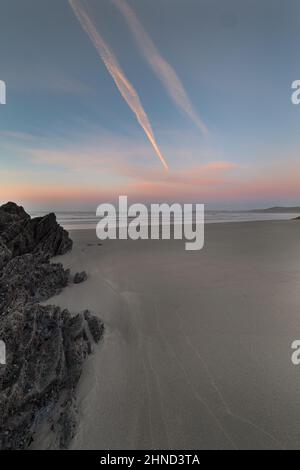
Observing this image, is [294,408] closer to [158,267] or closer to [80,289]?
[80,289]

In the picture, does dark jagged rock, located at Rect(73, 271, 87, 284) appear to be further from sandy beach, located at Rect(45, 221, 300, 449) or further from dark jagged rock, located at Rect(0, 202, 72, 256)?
dark jagged rock, located at Rect(0, 202, 72, 256)

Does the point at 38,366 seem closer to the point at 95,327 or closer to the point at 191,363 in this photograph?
the point at 95,327

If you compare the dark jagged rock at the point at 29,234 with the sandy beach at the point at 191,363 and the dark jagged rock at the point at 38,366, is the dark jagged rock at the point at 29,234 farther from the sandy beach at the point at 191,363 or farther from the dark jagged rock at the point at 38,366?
the dark jagged rock at the point at 38,366

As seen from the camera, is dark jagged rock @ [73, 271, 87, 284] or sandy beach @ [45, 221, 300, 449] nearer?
sandy beach @ [45, 221, 300, 449]

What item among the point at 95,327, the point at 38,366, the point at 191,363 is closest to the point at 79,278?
the point at 95,327

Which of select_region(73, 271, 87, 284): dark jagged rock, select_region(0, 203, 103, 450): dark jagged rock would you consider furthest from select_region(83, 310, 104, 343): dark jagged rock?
select_region(73, 271, 87, 284): dark jagged rock

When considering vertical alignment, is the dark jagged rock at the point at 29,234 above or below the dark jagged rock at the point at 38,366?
above

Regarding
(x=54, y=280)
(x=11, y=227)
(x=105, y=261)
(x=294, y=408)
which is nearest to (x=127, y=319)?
(x=54, y=280)

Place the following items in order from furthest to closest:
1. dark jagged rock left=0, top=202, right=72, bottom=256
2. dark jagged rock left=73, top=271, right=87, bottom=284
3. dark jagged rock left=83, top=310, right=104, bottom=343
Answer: dark jagged rock left=0, top=202, right=72, bottom=256 → dark jagged rock left=73, top=271, right=87, bottom=284 → dark jagged rock left=83, top=310, right=104, bottom=343

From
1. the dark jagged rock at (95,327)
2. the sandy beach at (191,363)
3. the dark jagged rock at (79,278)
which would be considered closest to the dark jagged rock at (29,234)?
the dark jagged rock at (79,278)
